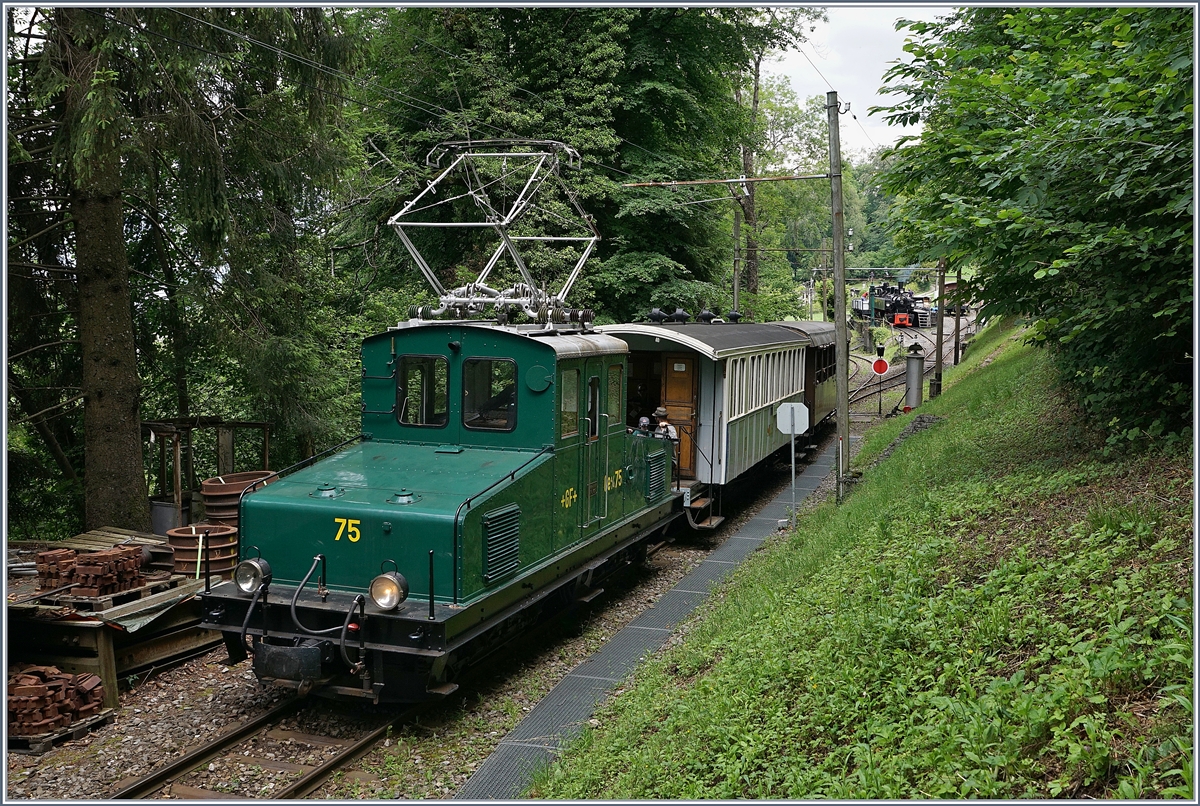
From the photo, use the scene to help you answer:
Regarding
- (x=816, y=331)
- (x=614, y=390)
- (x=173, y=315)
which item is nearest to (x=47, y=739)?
(x=614, y=390)

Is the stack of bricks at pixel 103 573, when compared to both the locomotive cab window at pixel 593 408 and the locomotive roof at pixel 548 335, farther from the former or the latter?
the locomotive cab window at pixel 593 408

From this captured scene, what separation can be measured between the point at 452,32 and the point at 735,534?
49.2 feet

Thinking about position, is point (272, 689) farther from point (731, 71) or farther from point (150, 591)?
point (731, 71)

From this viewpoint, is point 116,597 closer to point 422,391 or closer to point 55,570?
point 55,570

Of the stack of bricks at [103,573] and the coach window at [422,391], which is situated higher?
the coach window at [422,391]

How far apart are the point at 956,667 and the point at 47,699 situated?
7.24 metres

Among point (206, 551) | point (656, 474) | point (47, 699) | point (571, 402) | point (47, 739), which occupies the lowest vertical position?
point (47, 739)

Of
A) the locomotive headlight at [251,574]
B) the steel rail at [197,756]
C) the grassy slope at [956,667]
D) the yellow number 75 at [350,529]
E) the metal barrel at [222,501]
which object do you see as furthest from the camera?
the metal barrel at [222,501]

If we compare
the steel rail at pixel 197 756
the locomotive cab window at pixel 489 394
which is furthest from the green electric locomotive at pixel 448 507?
the steel rail at pixel 197 756

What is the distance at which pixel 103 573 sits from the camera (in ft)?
28.4

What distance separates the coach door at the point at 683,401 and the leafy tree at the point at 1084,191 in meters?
4.88

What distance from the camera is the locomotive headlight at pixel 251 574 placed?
7707 millimetres

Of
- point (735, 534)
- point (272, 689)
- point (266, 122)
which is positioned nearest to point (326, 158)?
point (266, 122)

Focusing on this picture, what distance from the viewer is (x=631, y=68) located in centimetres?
2348
